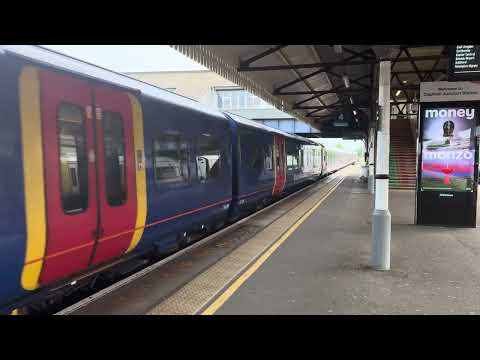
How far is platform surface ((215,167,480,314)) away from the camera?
455 centimetres

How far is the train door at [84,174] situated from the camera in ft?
12.7

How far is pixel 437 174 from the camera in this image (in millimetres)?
9328

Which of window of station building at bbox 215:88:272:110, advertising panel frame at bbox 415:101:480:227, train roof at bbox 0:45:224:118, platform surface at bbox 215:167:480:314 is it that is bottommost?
platform surface at bbox 215:167:480:314

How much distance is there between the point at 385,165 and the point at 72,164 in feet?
14.2

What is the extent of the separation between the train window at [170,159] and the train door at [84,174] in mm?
735

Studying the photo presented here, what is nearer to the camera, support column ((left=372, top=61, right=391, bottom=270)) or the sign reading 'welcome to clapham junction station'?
support column ((left=372, top=61, right=391, bottom=270))

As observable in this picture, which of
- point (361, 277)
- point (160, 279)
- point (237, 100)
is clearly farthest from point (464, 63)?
point (237, 100)

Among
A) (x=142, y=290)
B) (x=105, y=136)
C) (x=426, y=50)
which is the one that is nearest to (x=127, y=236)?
(x=142, y=290)

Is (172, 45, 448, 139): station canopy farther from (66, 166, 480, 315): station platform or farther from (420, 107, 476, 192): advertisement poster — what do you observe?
(66, 166, 480, 315): station platform

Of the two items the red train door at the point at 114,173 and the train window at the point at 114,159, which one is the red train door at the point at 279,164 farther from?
the train window at the point at 114,159

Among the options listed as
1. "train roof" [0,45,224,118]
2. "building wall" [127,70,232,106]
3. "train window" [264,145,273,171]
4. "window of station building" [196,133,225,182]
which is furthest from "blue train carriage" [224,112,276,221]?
"building wall" [127,70,232,106]

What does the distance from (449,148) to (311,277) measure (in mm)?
5535

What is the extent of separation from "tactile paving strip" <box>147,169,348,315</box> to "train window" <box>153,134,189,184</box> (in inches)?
59.8
